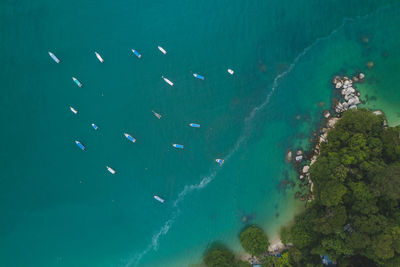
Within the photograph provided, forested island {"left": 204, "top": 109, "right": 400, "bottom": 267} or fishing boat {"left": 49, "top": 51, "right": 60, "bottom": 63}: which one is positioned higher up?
fishing boat {"left": 49, "top": 51, "right": 60, "bottom": 63}

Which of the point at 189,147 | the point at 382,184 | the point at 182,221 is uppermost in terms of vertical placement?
the point at 189,147

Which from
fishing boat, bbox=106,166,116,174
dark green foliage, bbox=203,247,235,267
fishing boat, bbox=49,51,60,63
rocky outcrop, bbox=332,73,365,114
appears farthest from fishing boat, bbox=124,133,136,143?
rocky outcrop, bbox=332,73,365,114

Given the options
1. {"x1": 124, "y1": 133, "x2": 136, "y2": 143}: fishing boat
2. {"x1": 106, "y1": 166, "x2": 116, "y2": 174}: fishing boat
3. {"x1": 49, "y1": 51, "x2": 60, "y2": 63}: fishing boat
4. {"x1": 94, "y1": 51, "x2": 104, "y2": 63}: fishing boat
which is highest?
{"x1": 49, "y1": 51, "x2": 60, "y2": 63}: fishing boat

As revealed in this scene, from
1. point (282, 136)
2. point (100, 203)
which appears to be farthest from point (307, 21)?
point (100, 203)

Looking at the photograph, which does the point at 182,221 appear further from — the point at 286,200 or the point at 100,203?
the point at 286,200

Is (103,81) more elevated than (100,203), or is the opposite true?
(103,81)

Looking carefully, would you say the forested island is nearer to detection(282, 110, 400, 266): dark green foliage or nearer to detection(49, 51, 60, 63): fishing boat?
detection(282, 110, 400, 266): dark green foliage
